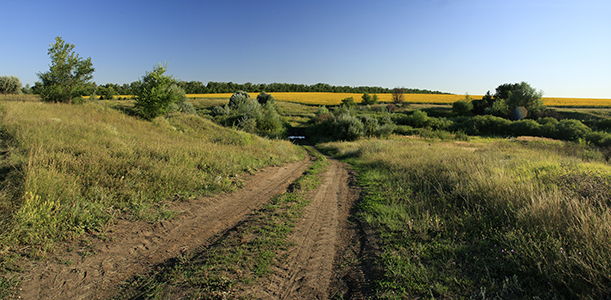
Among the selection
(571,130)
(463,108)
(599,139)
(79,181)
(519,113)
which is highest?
(463,108)

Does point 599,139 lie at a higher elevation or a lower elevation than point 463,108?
lower

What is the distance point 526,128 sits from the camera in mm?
39344

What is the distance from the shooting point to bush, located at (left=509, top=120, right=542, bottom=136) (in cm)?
3831

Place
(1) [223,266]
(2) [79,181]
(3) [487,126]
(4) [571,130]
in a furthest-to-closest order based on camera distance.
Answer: (3) [487,126] → (4) [571,130] → (2) [79,181] → (1) [223,266]

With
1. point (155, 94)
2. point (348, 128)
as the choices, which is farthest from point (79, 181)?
point (348, 128)

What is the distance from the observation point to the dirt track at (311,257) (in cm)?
344

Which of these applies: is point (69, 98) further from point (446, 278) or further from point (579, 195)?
point (579, 195)

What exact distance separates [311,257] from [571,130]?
148ft

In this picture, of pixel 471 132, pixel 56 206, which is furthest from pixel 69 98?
pixel 471 132

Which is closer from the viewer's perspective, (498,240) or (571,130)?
(498,240)

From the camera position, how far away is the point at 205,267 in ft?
12.4

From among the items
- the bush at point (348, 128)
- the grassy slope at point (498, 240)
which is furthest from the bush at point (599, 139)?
the grassy slope at point (498, 240)

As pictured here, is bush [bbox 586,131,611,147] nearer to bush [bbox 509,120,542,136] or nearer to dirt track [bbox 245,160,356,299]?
bush [bbox 509,120,542,136]

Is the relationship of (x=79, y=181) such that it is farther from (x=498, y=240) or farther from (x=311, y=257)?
(x=498, y=240)
